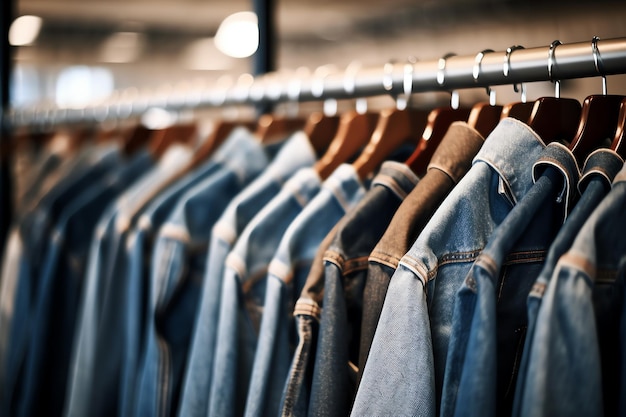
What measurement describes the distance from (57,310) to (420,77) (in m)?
0.84

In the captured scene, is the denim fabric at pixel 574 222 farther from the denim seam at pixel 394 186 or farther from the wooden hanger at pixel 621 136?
the denim seam at pixel 394 186

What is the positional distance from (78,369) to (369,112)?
0.65 m

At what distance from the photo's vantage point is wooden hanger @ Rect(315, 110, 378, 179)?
896 mm

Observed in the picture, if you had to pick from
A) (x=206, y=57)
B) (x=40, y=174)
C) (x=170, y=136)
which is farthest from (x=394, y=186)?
(x=206, y=57)

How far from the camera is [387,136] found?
2.83 ft

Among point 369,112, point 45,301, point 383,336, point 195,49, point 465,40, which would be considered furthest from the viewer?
point 195,49

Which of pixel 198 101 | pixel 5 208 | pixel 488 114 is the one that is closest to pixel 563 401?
pixel 488 114

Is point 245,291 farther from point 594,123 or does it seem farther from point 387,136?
point 594,123

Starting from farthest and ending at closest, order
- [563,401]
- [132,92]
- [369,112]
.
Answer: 1. [132,92]
2. [369,112]
3. [563,401]

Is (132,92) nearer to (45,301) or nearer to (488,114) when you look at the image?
(45,301)

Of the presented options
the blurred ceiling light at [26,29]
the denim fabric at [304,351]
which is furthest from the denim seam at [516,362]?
the blurred ceiling light at [26,29]

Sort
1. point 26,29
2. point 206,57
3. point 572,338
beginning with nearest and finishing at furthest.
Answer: point 572,338
point 26,29
point 206,57

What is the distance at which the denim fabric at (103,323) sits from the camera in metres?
1.00

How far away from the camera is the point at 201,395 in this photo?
2.71ft
